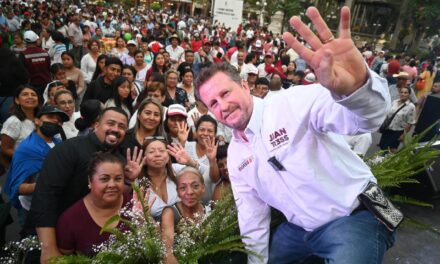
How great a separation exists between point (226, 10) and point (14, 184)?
1770cm

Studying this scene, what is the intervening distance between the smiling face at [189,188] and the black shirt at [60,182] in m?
0.71

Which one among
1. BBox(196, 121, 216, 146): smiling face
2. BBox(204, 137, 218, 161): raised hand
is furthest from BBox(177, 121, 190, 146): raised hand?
BBox(204, 137, 218, 161): raised hand

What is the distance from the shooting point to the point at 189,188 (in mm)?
2654

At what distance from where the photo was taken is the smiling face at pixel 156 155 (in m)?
2.95

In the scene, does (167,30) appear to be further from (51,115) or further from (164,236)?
(164,236)

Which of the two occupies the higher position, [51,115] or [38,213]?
[51,115]

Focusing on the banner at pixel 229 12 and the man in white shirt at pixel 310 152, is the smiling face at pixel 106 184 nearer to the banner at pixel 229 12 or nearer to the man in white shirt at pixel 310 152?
the man in white shirt at pixel 310 152

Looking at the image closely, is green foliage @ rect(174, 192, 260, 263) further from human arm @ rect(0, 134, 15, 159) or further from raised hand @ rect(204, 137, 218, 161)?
human arm @ rect(0, 134, 15, 159)

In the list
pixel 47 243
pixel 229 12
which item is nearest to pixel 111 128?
pixel 47 243

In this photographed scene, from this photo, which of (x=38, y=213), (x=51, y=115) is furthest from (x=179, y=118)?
(x=38, y=213)

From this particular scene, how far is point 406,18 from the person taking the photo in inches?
1387

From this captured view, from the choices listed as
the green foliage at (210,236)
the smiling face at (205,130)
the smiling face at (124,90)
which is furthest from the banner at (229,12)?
the green foliage at (210,236)

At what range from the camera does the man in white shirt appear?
4.28 feet

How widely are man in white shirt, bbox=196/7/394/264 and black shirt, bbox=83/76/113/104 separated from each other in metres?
3.66
